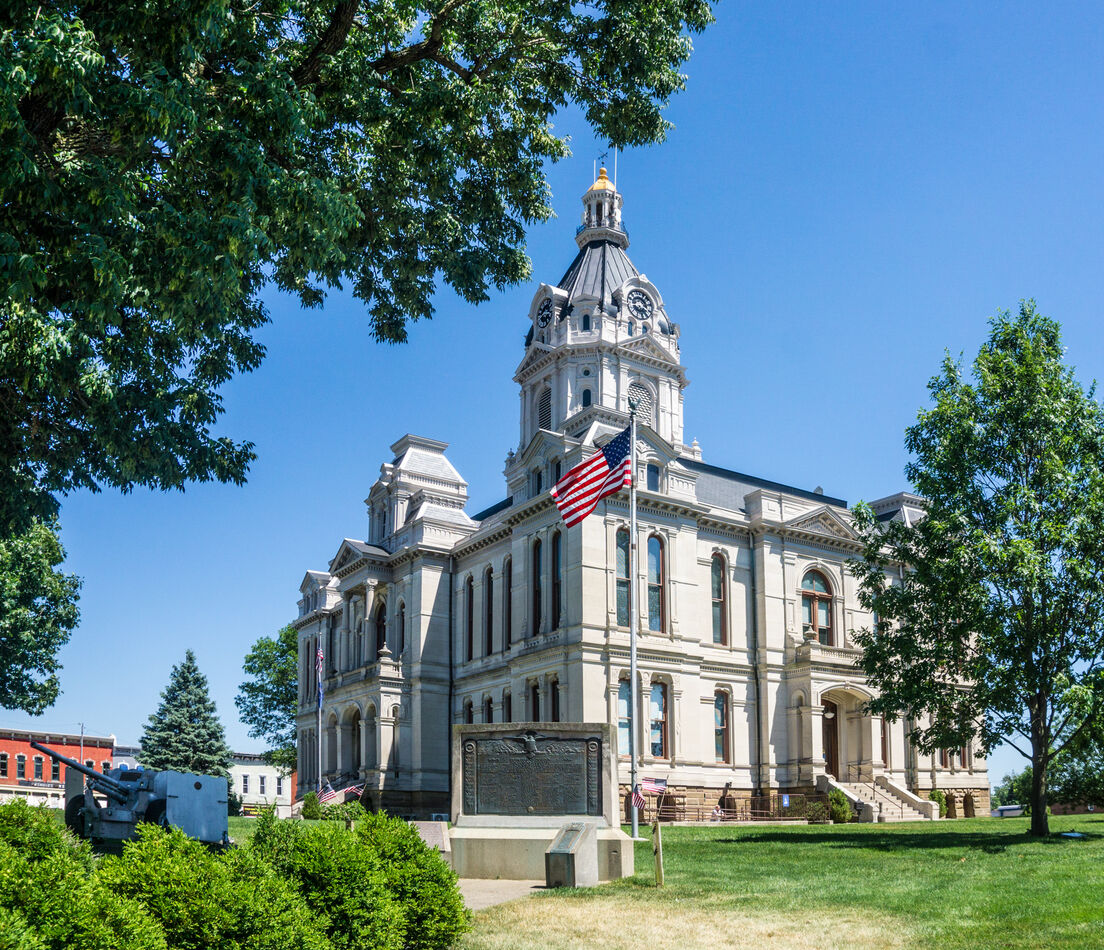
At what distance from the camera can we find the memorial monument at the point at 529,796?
17328mm

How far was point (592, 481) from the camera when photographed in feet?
109

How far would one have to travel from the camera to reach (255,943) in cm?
902

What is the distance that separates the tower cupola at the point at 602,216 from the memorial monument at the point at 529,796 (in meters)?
A: 49.4

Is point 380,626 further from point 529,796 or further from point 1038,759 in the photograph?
point 529,796

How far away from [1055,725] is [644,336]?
33.1 metres

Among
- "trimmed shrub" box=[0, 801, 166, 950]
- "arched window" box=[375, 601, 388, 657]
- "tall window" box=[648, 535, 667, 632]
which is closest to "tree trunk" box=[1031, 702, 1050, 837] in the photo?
"tall window" box=[648, 535, 667, 632]

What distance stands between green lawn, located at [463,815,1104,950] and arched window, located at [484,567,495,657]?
85.9 feet

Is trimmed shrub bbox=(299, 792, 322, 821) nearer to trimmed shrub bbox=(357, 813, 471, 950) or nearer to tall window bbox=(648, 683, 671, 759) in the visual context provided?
tall window bbox=(648, 683, 671, 759)

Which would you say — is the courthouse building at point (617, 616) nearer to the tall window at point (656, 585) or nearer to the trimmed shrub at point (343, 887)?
the tall window at point (656, 585)

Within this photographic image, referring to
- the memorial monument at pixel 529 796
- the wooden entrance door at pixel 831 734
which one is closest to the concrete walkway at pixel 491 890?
the memorial monument at pixel 529 796

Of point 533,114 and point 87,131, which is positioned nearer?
point 87,131

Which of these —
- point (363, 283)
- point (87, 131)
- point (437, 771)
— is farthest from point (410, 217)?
point (437, 771)

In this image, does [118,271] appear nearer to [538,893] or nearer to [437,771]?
[538,893]

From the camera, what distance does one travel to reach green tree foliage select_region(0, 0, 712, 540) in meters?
12.3
